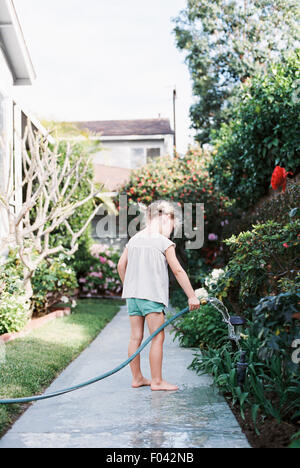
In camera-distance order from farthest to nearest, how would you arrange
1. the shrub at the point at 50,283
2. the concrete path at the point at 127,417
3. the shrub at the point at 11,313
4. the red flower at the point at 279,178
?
1. the shrub at the point at 50,283
2. the shrub at the point at 11,313
3. the red flower at the point at 279,178
4. the concrete path at the point at 127,417

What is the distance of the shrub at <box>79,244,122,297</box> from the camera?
41.9ft

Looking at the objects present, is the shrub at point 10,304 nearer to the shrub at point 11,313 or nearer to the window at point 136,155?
the shrub at point 11,313

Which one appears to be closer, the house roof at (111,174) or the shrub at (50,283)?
the shrub at (50,283)

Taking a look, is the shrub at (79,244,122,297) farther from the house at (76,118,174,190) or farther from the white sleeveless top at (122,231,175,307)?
the house at (76,118,174,190)

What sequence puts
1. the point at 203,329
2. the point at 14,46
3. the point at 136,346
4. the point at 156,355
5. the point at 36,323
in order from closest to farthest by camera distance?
the point at 156,355, the point at 136,346, the point at 203,329, the point at 36,323, the point at 14,46

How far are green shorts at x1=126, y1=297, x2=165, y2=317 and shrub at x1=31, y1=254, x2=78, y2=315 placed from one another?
Answer: 4.05 m

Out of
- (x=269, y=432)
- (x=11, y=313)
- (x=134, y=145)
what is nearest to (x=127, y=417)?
(x=269, y=432)

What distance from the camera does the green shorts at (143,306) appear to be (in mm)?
4492

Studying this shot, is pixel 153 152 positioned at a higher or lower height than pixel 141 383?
higher

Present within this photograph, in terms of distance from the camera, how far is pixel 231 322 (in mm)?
4176

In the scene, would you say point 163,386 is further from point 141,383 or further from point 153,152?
point 153,152

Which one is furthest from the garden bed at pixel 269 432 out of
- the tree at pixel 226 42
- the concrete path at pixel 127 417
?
the tree at pixel 226 42

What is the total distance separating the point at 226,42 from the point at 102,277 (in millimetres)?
10212

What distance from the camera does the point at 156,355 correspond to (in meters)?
4.44
